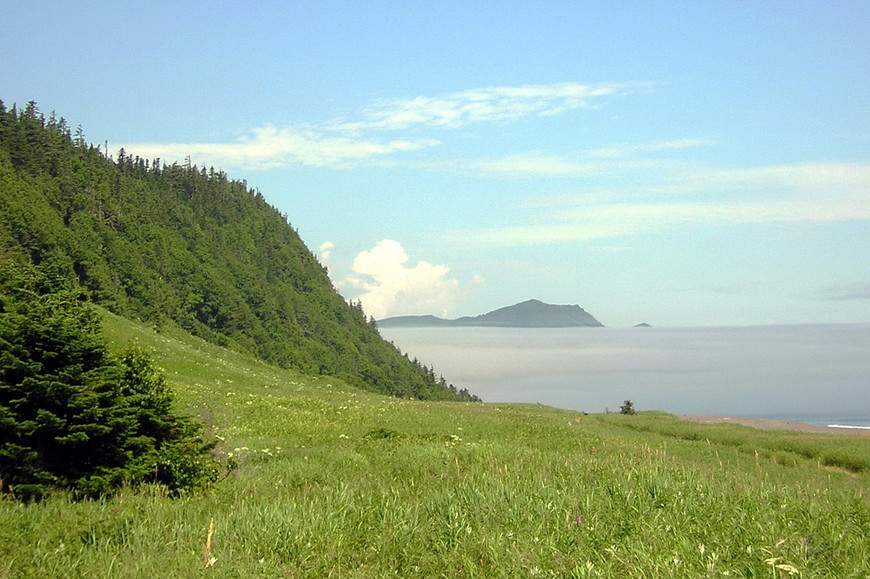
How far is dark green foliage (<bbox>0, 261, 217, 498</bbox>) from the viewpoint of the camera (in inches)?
438

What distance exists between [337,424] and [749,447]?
1770 cm

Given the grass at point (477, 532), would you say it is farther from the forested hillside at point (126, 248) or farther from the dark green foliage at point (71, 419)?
the forested hillside at point (126, 248)

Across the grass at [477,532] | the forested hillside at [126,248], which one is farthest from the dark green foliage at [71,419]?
the forested hillside at [126,248]

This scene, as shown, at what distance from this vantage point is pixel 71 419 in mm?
11672

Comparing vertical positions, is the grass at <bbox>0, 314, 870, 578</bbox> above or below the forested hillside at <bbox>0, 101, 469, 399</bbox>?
below

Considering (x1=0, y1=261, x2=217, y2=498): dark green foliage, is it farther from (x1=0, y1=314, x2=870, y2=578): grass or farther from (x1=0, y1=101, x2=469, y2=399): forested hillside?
(x1=0, y1=101, x2=469, y2=399): forested hillside

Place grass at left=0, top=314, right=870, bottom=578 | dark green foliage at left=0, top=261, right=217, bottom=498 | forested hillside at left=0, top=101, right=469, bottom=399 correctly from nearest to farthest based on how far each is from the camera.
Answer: grass at left=0, top=314, right=870, bottom=578
dark green foliage at left=0, top=261, right=217, bottom=498
forested hillside at left=0, top=101, right=469, bottom=399

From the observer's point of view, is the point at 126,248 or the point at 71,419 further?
the point at 126,248

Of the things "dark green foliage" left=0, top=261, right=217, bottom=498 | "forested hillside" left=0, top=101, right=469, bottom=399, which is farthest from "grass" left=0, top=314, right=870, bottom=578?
"forested hillside" left=0, top=101, right=469, bottom=399

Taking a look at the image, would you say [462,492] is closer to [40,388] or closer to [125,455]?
[125,455]

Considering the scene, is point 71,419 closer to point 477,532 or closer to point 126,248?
point 477,532

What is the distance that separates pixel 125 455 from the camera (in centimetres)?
1184

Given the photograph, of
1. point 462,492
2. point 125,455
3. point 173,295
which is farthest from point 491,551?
point 173,295

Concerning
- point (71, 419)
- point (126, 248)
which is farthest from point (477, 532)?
point (126, 248)
